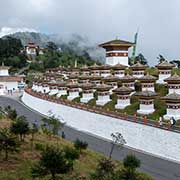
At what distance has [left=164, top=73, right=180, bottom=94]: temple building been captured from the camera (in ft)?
97.2

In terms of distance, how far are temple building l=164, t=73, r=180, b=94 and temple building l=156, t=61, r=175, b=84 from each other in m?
4.19

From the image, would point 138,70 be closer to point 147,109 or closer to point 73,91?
point 73,91

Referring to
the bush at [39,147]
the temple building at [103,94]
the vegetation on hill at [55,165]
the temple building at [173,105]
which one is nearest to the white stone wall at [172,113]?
the temple building at [173,105]

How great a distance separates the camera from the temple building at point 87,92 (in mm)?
38562

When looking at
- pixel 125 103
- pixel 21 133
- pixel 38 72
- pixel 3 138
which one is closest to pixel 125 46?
pixel 125 103

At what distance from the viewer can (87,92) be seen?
39.1m

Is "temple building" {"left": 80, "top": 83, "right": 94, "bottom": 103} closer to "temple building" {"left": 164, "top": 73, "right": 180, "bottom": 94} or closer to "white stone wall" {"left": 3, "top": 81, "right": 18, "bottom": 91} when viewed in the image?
"temple building" {"left": 164, "top": 73, "right": 180, "bottom": 94}

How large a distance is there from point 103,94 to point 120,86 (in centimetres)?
311

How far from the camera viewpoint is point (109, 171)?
15.7 meters

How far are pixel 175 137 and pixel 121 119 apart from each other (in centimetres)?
567

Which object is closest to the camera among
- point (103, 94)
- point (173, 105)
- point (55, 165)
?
point (55, 165)

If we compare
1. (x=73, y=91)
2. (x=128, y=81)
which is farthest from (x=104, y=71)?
(x=128, y=81)

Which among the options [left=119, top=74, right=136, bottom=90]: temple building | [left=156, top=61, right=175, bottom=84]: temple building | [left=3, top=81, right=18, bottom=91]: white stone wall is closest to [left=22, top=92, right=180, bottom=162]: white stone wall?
[left=119, top=74, right=136, bottom=90]: temple building

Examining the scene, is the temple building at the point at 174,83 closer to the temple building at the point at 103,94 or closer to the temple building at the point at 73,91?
the temple building at the point at 103,94
